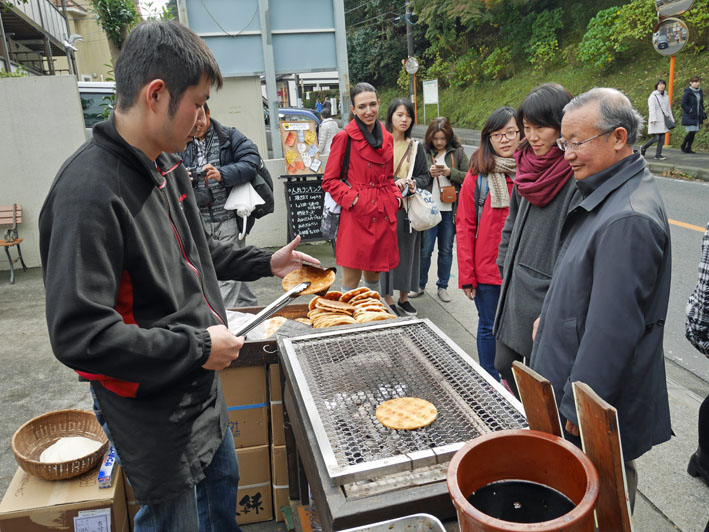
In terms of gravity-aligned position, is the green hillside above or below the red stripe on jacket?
above

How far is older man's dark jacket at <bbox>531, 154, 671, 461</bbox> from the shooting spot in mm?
1873

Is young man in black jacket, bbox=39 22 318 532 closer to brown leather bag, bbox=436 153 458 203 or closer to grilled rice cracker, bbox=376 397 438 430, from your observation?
grilled rice cracker, bbox=376 397 438 430

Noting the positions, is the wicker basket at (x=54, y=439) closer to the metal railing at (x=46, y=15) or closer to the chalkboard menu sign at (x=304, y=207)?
the chalkboard menu sign at (x=304, y=207)

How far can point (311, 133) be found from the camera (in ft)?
24.3

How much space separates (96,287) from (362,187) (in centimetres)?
323

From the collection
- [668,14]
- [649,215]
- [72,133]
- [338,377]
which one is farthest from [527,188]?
[668,14]

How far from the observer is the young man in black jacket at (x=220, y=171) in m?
4.37

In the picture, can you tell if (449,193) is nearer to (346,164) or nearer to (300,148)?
(346,164)

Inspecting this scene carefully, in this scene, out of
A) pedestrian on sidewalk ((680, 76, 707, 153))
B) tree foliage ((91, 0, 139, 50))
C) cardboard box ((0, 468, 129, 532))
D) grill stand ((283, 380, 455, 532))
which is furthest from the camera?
pedestrian on sidewalk ((680, 76, 707, 153))

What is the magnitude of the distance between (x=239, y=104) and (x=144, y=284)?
6471 mm

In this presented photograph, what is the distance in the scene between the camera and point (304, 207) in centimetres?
724

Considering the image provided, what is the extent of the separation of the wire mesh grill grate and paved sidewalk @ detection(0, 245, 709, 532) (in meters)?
1.27

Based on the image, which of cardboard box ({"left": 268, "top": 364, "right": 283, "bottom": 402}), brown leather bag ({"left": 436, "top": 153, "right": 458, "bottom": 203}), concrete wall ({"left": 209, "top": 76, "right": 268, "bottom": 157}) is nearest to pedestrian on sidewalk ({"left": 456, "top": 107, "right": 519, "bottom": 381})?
cardboard box ({"left": 268, "top": 364, "right": 283, "bottom": 402})

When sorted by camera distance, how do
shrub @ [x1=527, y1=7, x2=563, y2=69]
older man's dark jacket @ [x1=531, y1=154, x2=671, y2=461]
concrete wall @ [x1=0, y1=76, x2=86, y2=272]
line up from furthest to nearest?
shrub @ [x1=527, y1=7, x2=563, y2=69]
concrete wall @ [x1=0, y1=76, x2=86, y2=272]
older man's dark jacket @ [x1=531, y1=154, x2=671, y2=461]
